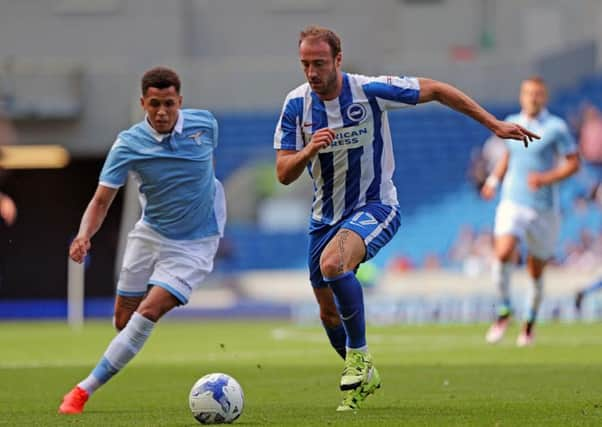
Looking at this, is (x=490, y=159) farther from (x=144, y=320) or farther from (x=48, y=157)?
(x=144, y=320)

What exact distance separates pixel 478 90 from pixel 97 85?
26.4ft

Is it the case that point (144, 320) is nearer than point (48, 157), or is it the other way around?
point (144, 320)

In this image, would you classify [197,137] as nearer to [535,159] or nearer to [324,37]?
[324,37]

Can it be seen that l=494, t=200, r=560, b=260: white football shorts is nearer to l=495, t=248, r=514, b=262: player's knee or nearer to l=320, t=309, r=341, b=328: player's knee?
l=495, t=248, r=514, b=262: player's knee

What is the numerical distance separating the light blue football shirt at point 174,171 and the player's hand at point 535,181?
6651 mm

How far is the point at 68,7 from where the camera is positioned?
34625 millimetres

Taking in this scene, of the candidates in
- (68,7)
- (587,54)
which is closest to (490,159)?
(587,54)

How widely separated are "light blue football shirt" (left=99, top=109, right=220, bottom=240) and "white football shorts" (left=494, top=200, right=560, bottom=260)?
22.3 feet

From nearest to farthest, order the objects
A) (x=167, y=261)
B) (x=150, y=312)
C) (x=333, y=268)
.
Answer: (x=333, y=268) → (x=150, y=312) → (x=167, y=261)

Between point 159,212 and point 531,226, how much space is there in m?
7.22

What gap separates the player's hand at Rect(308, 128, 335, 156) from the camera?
331 inches

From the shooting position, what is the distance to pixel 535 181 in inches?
628

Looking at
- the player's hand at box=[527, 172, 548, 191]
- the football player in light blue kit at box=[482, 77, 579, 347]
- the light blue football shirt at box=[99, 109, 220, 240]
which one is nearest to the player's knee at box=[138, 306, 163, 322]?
the light blue football shirt at box=[99, 109, 220, 240]

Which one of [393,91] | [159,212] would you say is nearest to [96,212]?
[159,212]
